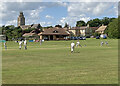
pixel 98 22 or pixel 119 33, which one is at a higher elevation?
pixel 98 22

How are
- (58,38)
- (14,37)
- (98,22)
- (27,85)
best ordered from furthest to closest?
(98,22), (14,37), (58,38), (27,85)

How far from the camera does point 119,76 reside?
1165 centimetres

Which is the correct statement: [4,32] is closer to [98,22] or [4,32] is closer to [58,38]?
[58,38]

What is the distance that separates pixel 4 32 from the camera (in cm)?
12412

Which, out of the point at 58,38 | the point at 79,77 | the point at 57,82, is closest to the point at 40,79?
the point at 57,82

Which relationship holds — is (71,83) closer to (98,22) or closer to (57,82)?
(57,82)

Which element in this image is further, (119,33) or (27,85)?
(119,33)

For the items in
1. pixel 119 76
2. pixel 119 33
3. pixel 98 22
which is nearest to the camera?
pixel 119 76

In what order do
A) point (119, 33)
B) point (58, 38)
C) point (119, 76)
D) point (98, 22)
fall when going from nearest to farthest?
1. point (119, 76)
2. point (119, 33)
3. point (58, 38)
4. point (98, 22)

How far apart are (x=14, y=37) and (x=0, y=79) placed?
108m

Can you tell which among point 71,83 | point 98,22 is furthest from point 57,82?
point 98,22

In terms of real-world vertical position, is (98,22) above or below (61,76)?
above

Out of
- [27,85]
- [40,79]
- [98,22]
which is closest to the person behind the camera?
[27,85]

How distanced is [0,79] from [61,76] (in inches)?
119
